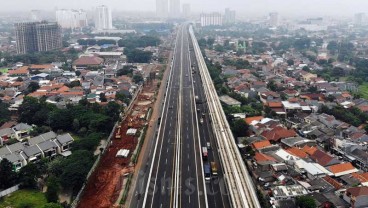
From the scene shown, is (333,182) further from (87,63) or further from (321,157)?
(87,63)

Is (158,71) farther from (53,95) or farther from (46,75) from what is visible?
(53,95)

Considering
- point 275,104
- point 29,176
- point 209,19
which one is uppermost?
point 209,19

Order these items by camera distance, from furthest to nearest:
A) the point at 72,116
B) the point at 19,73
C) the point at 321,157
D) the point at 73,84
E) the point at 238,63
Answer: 1. the point at 238,63
2. the point at 19,73
3. the point at 73,84
4. the point at 72,116
5. the point at 321,157

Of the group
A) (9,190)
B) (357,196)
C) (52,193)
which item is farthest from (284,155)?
(9,190)

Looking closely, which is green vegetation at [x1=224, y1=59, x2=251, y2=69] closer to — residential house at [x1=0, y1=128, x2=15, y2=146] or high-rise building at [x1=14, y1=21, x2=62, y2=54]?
high-rise building at [x1=14, y1=21, x2=62, y2=54]

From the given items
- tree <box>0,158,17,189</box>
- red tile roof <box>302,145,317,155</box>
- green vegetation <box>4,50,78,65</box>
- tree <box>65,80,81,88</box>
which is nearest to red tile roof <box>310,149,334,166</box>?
red tile roof <box>302,145,317,155</box>

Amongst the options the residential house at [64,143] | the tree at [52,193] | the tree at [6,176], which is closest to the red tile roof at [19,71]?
the residential house at [64,143]

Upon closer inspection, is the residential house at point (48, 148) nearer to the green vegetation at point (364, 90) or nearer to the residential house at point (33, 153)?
the residential house at point (33, 153)

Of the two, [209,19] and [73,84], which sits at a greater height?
[209,19]
